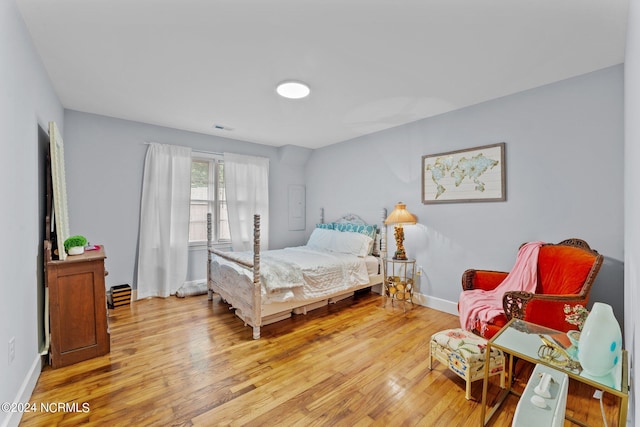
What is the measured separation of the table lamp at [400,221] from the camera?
144 inches

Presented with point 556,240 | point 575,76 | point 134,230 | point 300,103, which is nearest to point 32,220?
point 134,230

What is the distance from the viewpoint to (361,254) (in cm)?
404

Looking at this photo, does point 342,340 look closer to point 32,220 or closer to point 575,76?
point 32,220

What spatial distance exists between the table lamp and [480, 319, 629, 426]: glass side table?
185cm

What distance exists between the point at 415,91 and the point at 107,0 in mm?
2591

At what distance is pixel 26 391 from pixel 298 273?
2220 mm

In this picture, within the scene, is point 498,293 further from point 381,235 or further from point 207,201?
point 207,201

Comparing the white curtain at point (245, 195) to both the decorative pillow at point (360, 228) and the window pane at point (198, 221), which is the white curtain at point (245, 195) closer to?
the window pane at point (198, 221)

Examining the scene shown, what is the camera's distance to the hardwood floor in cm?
175

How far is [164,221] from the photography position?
4.11m

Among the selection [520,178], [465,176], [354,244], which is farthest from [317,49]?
[354,244]

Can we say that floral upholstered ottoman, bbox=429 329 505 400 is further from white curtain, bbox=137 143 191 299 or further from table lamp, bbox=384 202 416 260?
white curtain, bbox=137 143 191 299

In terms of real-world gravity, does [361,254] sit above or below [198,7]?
below

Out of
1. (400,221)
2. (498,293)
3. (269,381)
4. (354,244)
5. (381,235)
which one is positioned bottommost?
(269,381)
